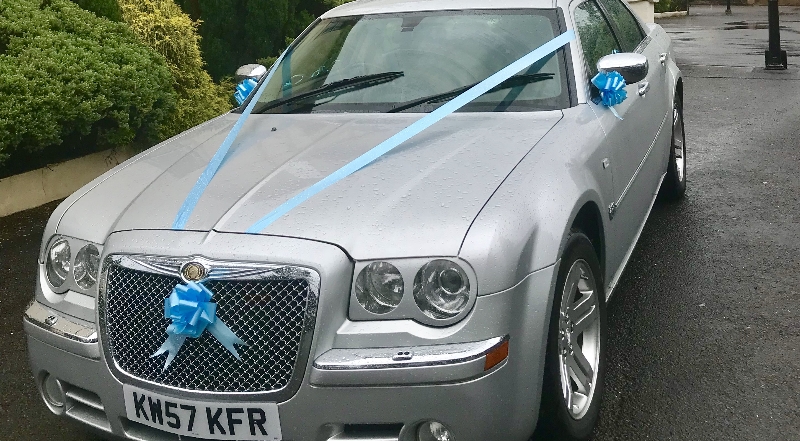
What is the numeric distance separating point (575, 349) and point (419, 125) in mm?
1092

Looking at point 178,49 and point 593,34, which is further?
point 178,49

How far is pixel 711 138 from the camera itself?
859cm

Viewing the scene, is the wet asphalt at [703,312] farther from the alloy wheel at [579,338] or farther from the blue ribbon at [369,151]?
the blue ribbon at [369,151]

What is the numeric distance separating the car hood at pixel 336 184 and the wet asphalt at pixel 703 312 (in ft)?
2.75

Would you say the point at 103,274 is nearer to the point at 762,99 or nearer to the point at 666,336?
the point at 666,336

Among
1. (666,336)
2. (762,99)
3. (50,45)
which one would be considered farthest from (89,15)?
(762,99)

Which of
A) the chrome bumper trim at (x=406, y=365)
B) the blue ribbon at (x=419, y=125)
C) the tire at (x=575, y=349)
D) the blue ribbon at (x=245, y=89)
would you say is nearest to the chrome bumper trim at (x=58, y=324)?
the blue ribbon at (x=419, y=125)

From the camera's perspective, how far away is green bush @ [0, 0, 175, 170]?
6469mm

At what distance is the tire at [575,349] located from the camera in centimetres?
294

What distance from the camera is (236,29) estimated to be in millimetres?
9539

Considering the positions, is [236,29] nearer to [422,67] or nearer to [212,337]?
[422,67]

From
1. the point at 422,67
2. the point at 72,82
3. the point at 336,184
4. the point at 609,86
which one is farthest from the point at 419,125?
the point at 72,82

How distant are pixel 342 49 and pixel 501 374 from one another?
2290mm

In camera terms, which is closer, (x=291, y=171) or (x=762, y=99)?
(x=291, y=171)
